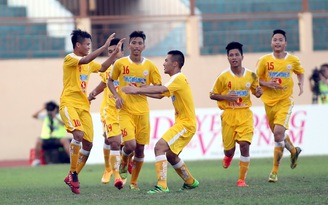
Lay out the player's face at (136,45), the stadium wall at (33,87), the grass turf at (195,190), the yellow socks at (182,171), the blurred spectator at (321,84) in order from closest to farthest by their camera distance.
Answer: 1. the grass turf at (195,190)
2. the yellow socks at (182,171)
3. the player's face at (136,45)
4. the blurred spectator at (321,84)
5. the stadium wall at (33,87)

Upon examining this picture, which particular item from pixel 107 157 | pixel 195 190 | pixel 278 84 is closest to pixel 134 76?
pixel 195 190

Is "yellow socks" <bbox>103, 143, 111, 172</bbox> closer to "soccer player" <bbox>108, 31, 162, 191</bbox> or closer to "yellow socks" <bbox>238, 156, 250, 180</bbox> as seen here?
"soccer player" <bbox>108, 31, 162, 191</bbox>

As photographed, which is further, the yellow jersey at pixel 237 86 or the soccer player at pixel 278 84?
the soccer player at pixel 278 84

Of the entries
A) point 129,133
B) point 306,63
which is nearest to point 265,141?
point 306,63

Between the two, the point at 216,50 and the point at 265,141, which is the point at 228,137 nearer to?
the point at 265,141

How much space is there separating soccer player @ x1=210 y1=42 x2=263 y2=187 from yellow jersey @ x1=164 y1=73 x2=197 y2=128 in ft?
3.86

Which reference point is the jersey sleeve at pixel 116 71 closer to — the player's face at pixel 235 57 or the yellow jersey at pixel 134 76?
the yellow jersey at pixel 134 76

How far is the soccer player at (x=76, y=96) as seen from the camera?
13219 millimetres

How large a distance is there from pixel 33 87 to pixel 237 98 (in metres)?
14.1

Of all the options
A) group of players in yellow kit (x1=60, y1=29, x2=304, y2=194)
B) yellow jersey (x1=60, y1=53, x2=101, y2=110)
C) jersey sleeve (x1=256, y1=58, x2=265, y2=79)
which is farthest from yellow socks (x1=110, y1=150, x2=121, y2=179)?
jersey sleeve (x1=256, y1=58, x2=265, y2=79)

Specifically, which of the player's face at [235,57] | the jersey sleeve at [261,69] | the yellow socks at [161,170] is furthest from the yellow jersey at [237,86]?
the yellow socks at [161,170]

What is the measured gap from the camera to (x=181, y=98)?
12.8m

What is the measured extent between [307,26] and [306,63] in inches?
42.2

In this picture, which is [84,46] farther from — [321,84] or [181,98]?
[321,84]
